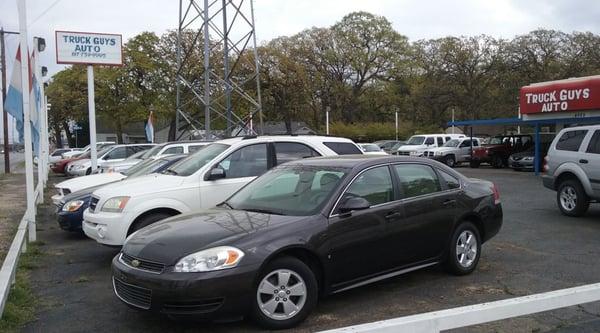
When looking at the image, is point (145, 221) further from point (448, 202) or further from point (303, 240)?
point (448, 202)

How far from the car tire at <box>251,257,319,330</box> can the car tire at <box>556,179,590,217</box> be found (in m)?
7.68

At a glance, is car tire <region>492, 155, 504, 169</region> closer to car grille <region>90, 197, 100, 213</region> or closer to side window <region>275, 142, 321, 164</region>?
side window <region>275, 142, 321, 164</region>

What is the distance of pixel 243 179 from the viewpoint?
7949 mm

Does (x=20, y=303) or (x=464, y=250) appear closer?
(x=20, y=303)

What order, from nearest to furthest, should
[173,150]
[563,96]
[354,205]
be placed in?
[354,205] < [173,150] < [563,96]

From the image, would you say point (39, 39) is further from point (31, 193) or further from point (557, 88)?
point (557, 88)

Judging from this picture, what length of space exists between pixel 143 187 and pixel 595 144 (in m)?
8.05

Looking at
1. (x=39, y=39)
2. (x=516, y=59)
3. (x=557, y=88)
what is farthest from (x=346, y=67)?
(x=39, y=39)

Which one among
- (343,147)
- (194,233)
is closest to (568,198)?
(343,147)

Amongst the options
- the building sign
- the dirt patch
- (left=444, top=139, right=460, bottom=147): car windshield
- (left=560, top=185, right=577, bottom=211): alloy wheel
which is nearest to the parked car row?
the dirt patch

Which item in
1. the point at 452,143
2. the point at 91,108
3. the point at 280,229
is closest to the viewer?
the point at 280,229

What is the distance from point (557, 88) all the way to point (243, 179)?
1843 cm

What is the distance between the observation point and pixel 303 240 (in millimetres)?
4941

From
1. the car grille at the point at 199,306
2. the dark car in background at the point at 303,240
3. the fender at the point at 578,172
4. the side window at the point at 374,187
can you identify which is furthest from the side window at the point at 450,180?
the fender at the point at 578,172
